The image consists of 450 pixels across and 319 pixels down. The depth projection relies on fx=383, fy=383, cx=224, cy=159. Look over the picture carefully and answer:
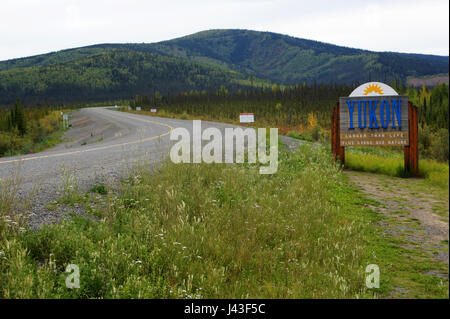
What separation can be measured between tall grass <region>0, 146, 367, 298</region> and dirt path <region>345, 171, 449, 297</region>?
1.57ft

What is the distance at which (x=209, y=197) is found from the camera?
248 inches

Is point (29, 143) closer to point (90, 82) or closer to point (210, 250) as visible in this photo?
point (210, 250)

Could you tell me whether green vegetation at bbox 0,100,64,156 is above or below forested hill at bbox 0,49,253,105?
below

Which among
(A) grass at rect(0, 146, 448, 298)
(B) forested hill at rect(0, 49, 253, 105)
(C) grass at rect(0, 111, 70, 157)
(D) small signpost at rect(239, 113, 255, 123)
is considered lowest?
(A) grass at rect(0, 146, 448, 298)

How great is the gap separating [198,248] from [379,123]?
668 centimetres

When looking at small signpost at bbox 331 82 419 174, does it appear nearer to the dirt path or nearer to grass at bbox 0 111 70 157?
the dirt path

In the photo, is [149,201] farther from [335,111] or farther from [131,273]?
[335,111]

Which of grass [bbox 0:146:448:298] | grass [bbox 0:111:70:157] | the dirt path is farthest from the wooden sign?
grass [bbox 0:111:70:157]

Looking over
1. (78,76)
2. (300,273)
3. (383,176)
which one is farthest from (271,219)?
(78,76)

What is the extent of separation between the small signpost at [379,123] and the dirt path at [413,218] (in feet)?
2.91

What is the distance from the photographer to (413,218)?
18.4 feet

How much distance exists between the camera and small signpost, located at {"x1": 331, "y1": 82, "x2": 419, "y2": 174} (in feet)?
29.9

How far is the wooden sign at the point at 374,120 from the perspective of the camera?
9.21 m
